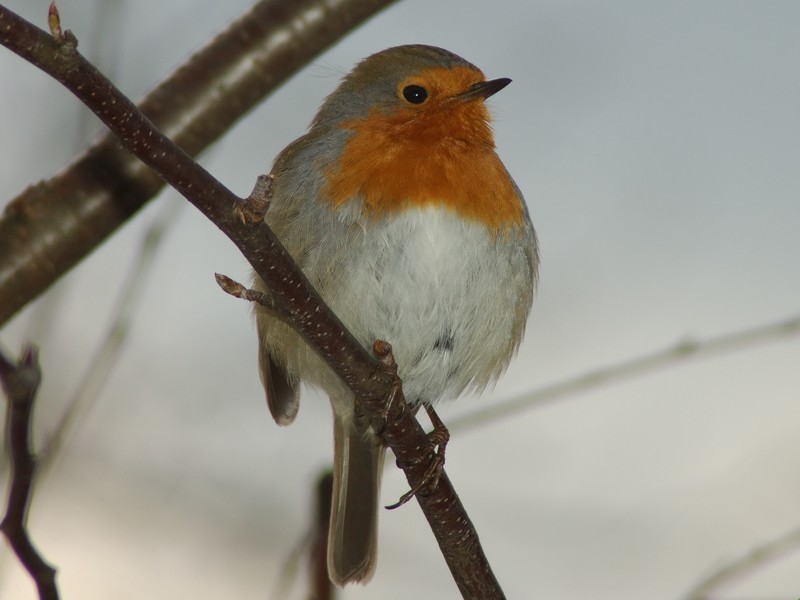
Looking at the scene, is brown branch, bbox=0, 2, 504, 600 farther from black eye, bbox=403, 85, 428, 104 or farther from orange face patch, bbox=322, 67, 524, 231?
black eye, bbox=403, 85, 428, 104

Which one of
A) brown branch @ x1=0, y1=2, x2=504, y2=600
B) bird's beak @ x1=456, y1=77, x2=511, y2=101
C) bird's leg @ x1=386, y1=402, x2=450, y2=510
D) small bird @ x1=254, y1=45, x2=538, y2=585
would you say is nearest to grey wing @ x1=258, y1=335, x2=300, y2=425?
small bird @ x1=254, y1=45, x2=538, y2=585

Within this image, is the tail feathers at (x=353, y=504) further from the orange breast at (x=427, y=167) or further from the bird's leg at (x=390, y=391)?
the bird's leg at (x=390, y=391)

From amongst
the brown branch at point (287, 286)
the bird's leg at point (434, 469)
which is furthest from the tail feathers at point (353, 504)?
the brown branch at point (287, 286)

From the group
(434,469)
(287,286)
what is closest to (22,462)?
(287,286)

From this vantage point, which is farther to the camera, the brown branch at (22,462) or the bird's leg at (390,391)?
the bird's leg at (390,391)

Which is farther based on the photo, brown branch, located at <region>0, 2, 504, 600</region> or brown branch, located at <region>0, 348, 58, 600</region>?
brown branch, located at <region>0, 2, 504, 600</region>

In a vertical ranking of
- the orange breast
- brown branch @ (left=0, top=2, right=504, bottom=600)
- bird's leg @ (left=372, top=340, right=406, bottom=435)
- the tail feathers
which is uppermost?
the orange breast

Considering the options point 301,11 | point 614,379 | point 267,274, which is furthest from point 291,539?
point 267,274

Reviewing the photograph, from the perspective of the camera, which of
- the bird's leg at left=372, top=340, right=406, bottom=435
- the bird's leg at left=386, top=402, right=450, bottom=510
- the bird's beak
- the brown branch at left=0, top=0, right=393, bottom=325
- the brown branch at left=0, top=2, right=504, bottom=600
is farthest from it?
the bird's beak
